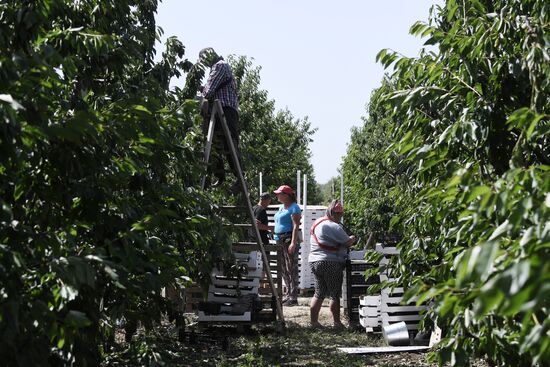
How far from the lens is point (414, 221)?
213 inches

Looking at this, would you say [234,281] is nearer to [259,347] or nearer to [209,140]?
[259,347]

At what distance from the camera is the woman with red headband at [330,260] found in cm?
1072

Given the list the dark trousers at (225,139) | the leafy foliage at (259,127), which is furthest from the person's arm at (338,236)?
the leafy foliage at (259,127)

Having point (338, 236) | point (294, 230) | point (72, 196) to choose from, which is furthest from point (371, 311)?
point (72, 196)

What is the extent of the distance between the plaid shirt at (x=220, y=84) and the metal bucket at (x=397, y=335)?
3.26m

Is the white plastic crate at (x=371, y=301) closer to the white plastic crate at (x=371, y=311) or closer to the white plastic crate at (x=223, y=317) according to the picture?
the white plastic crate at (x=371, y=311)

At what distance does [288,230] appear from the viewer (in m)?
13.1

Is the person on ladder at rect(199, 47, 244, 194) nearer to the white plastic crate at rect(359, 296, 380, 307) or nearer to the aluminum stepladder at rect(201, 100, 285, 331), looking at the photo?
the aluminum stepladder at rect(201, 100, 285, 331)

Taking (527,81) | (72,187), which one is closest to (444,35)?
(527,81)

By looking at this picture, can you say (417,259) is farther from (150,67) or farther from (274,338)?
(150,67)

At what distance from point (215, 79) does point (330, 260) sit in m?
2.80

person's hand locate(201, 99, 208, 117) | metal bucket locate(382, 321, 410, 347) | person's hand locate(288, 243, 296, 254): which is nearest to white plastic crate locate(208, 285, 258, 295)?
metal bucket locate(382, 321, 410, 347)

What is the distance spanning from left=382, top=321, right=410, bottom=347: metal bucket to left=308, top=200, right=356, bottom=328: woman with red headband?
147cm

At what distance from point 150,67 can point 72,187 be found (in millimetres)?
6881
